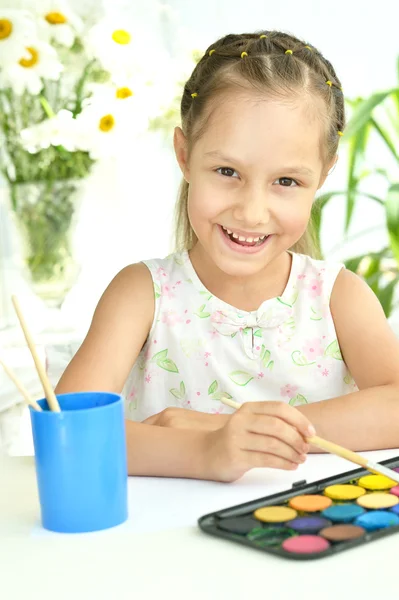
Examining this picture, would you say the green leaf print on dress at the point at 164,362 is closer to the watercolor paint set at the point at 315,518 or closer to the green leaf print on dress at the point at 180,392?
the green leaf print on dress at the point at 180,392

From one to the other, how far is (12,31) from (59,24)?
140 millimetres

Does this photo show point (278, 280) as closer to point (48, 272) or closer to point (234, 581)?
point (48, 272)

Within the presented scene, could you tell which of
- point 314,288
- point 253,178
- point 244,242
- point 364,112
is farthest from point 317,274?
point 364,112

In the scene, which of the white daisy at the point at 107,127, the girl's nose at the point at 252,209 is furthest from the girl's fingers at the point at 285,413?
the white daisy at the point at 107,127

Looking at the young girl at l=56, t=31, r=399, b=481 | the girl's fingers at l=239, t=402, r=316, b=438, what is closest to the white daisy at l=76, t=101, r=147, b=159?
the young girl at l=56, t=31, r=399, b=481

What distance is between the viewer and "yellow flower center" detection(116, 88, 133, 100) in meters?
1.96

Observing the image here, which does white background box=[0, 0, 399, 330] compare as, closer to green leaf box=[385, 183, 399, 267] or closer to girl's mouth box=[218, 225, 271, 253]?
green leaf box=[385, 183, 399, 267]

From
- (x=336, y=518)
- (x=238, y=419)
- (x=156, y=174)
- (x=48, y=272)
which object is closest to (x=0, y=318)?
(x=48, y=272)

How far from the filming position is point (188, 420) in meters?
1.20

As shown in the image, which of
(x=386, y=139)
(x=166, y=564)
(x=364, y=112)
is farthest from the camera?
(x=386, y=139)

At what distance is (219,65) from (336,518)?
2.70ft

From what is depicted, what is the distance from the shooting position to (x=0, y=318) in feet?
8.45

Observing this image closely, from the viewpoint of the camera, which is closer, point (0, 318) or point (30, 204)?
point (30, 204)

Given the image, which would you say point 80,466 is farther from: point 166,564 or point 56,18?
point 56,18
